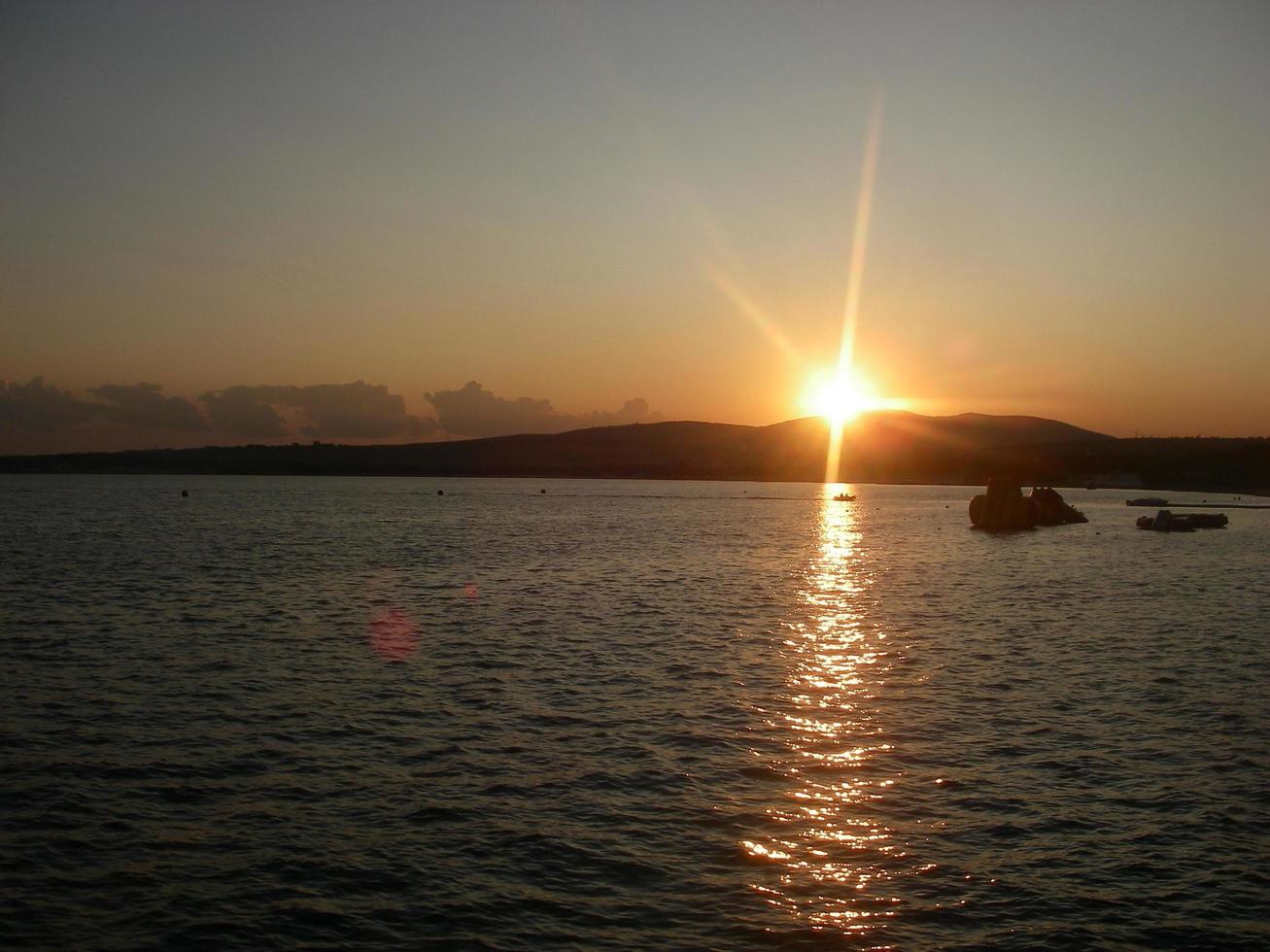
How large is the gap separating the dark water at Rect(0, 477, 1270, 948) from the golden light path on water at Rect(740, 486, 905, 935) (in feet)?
0.25

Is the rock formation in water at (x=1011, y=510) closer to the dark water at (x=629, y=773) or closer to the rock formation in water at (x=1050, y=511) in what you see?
the rock formation in water at (x=1050, y=511)

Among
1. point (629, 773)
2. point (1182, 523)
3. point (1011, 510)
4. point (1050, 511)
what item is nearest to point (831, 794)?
point (629, 773)

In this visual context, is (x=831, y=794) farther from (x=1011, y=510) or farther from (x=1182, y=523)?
(x=1182, y=523)

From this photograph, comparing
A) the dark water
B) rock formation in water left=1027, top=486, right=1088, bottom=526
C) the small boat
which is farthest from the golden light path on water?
rock formation in water left=1027, top=486, right=1088, bottom=526

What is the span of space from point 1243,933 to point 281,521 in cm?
11518

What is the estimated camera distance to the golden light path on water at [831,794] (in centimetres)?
1339

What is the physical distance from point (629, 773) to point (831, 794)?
3713mm

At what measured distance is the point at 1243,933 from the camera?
40.9ft

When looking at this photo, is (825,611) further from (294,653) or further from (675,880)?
(675,880)

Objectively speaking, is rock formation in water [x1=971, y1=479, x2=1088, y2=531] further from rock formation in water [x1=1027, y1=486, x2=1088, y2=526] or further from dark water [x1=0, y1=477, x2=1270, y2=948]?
dark water [x1=0, y1=477, x2=1270, y2=948]

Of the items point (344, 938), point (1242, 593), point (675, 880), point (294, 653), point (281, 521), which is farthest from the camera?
point (281, 521)

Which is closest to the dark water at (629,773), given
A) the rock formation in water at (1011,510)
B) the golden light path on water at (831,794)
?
the golden light path on water at (831,794)

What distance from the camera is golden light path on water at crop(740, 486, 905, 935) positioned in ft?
43.9

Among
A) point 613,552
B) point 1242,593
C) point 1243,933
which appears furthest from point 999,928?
point 613,552
